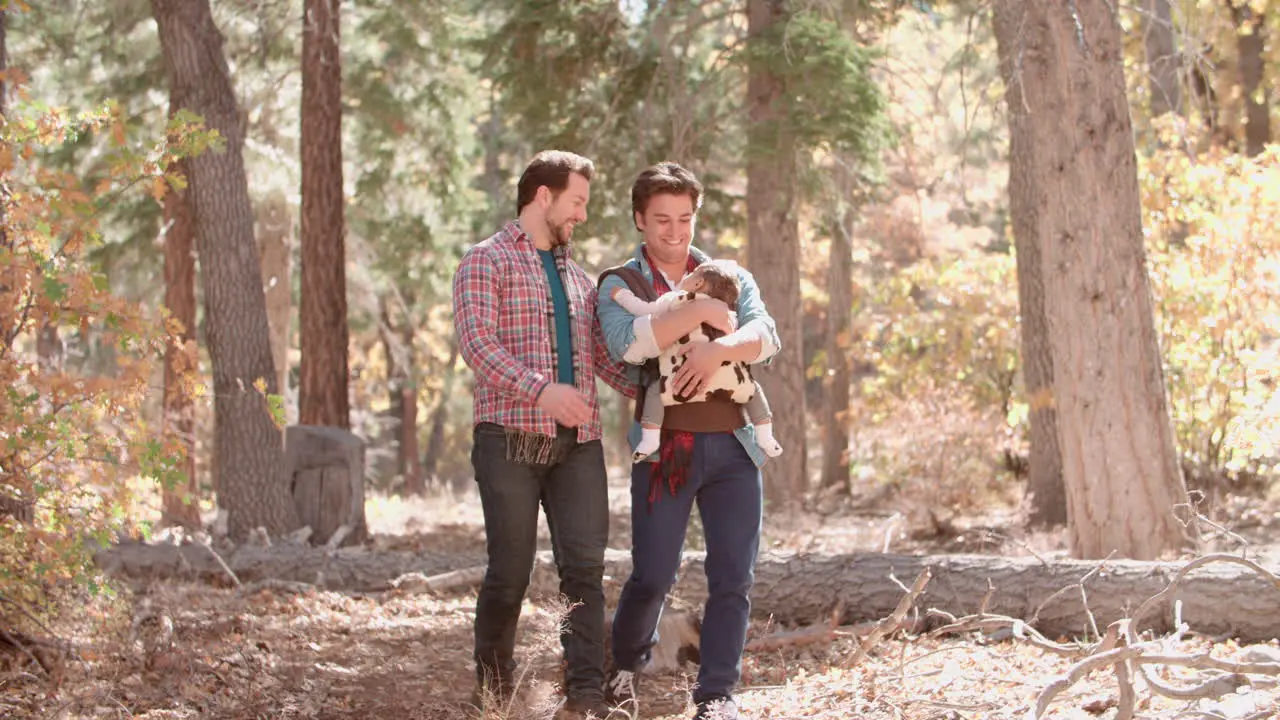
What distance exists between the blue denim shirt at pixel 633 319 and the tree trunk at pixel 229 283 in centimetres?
469

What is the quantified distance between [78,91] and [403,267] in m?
5.42

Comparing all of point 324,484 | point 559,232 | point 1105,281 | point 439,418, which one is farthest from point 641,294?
point 439,418

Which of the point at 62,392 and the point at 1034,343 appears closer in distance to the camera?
the point at 62,392

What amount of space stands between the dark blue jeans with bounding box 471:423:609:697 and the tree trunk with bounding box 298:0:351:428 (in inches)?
258

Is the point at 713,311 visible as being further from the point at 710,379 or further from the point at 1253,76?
the point at 1253,76

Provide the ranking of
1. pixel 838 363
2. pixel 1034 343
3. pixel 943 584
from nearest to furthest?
pixel 943 584 < pixel 1034 343 < pixel 838 363

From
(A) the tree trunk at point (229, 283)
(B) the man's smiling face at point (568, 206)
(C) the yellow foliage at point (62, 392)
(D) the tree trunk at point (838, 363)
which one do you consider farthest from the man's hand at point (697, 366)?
(D) the tree trunk at point (838, 363)

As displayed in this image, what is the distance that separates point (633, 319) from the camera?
463cm

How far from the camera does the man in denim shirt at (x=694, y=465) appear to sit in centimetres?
451

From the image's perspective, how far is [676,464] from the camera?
462cm

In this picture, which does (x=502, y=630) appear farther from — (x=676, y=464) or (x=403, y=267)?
(x=403, y=267)

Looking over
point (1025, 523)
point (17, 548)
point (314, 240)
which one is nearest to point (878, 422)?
point (1025, 523)

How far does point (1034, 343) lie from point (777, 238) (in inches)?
111

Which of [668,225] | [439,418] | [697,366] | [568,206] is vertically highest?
[568,206]
